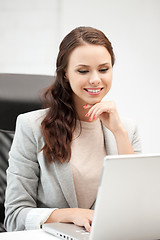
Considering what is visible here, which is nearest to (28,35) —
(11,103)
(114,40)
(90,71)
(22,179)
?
(114,40)

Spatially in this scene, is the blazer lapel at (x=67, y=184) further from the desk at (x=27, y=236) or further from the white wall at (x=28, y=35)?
the white wall at (x=28, y=35)

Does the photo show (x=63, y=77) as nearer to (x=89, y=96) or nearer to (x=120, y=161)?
(x=89, y=96)

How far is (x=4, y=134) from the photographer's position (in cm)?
182

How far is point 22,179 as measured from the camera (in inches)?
60.2

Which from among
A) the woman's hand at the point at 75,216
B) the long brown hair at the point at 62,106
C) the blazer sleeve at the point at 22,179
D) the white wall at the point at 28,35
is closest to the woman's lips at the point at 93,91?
the long brown hair at the point at 62,106

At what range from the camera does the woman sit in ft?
5.02

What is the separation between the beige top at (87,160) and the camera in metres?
1.57

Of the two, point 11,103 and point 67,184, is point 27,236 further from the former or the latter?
point 11,103

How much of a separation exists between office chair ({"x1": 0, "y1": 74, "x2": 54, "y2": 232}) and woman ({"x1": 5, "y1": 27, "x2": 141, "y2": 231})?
0.17 m

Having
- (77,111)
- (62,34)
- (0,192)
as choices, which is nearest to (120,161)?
(77,111)

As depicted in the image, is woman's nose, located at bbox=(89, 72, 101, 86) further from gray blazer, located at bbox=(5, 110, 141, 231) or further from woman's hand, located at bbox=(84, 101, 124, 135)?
gray blazer, located at bbox=(5, 110, 141, 231)

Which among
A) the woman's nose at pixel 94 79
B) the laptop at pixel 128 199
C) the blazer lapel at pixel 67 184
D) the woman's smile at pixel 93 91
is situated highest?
the woman's nose at pixel 94 79

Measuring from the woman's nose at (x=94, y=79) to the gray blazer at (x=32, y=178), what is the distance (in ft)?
0.83

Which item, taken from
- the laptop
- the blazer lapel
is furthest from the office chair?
the laptop
